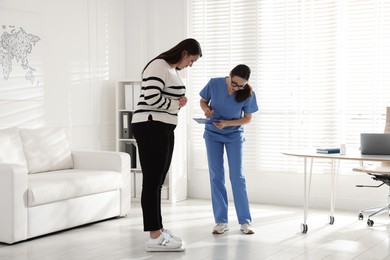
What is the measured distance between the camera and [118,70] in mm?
7328

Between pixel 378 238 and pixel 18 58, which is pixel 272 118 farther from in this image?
pixel 18 58

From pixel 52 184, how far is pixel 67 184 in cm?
16

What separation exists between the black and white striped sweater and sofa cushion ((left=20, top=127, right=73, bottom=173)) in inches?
62.9

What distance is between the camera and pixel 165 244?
4410 mm

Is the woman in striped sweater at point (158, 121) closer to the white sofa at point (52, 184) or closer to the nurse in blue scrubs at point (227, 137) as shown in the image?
the nurse in blue scrubs at point (227, 137)

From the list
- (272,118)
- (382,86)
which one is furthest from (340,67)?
(272,118)

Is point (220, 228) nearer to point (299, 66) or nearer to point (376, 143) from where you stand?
point (376, 143)

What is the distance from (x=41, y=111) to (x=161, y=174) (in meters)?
2.21

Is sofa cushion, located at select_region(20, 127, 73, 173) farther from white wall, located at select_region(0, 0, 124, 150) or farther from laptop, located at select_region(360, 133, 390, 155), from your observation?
laptop, located at select_region(360, 133, 390, 155)

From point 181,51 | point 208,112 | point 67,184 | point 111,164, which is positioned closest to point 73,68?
point 111,164

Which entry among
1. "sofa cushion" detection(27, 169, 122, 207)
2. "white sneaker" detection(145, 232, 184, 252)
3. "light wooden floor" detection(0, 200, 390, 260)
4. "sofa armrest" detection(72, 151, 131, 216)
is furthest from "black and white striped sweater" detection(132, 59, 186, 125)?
"sofa armrest" detection(72, 151, 131, 216)

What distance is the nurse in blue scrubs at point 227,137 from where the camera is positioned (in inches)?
197

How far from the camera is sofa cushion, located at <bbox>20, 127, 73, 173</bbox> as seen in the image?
5.56m

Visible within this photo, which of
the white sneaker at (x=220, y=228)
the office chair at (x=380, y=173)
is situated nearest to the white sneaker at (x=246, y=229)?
the white sneaker at (x=220, y=228)
